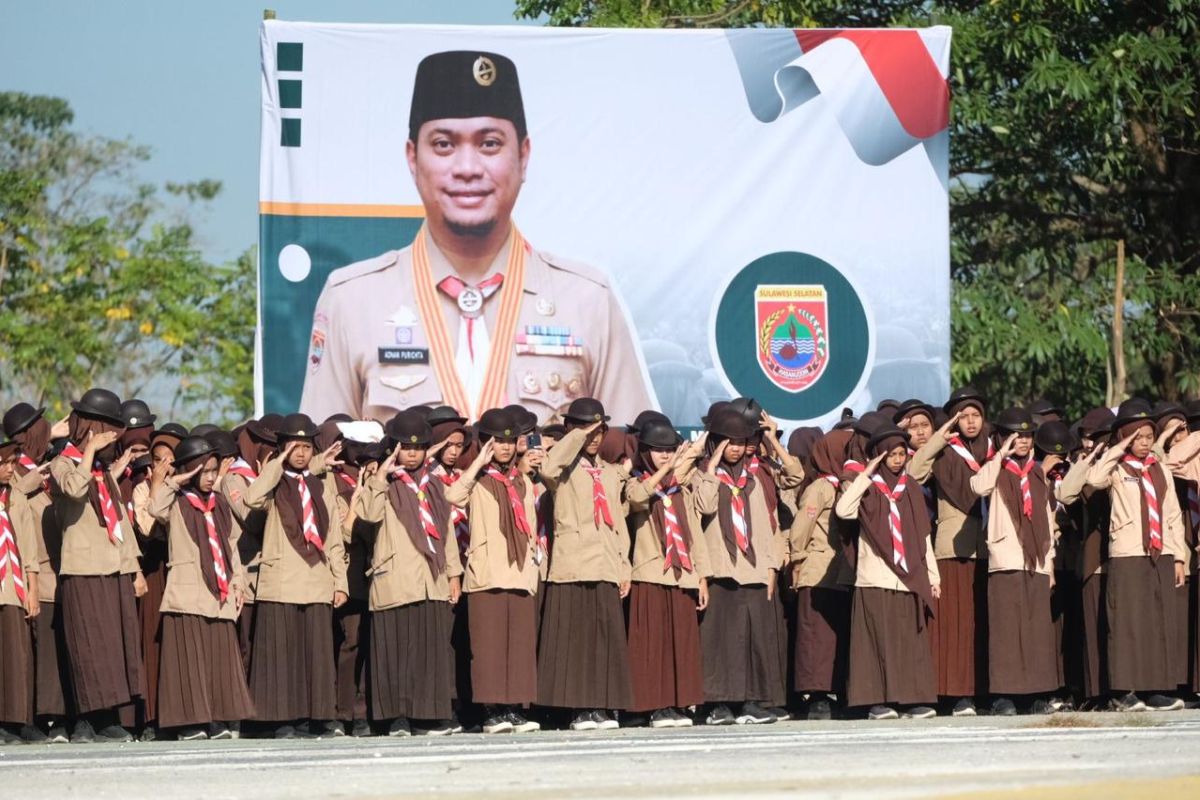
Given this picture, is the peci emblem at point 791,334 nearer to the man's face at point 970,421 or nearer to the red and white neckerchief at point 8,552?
the man's face at point 970,421

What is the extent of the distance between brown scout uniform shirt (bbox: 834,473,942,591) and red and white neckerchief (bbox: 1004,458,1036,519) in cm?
75

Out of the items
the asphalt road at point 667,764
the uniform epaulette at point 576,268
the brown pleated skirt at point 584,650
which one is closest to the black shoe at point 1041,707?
the asphalt road at point 667,764

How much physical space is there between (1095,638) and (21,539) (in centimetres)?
670

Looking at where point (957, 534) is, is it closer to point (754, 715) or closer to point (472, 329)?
point (754, 715)

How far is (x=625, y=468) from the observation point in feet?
44.8

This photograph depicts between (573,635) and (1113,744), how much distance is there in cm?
377

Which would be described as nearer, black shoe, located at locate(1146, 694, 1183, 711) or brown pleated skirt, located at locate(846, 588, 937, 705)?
brown pleated skirt, located at locate(846, 588, 937, 705)

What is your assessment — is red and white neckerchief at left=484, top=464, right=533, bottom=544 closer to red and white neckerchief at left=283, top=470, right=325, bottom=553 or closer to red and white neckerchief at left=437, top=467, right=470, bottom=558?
red and white neckerchief at left=437, top=467, right=470, bottom=558

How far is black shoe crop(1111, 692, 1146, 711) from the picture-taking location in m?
13.6

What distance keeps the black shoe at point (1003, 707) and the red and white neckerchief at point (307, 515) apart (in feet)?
14.5

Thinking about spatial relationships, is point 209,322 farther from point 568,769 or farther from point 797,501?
point 568,769

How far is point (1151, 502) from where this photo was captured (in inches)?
532

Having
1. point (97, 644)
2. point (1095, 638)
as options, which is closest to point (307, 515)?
point (97, 644)

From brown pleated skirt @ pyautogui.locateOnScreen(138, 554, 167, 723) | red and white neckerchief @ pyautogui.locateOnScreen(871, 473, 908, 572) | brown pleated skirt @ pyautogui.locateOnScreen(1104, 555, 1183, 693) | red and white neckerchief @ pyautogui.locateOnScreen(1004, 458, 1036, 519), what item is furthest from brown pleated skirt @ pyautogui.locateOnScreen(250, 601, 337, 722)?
brown pleated skirt @ pyautogui.locateOnScreen(1104, 555, 1183, 693)
